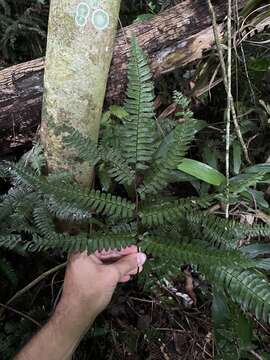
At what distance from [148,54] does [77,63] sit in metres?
0.81

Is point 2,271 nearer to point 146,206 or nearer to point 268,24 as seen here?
point 146,206

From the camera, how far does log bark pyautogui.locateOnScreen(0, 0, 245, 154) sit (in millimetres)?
3156

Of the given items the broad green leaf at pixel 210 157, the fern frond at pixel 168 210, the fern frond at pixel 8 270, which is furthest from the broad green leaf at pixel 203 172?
the fern frond at pixel 8 270

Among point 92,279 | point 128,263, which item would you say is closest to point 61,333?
point 92,279

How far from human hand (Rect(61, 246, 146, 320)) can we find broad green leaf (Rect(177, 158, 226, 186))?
84 cm

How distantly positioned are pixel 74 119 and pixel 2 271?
44.3 inches

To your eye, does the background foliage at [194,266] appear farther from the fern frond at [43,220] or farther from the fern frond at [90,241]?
the fern frond at [90,241]

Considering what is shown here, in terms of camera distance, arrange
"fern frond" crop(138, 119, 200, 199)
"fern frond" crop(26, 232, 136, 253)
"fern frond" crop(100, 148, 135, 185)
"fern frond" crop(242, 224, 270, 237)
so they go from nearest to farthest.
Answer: "fern frond" crop(26, 232, 136, 253) < "fern frond" crop(138, 119, 200, 199) < "fern frond" crop(100, 148, 135, 185) < "fern frond" crop(242, 224, 270, 237)

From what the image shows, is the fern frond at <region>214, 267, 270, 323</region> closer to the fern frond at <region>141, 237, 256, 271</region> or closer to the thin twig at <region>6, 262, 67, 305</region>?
the fern frond at <region>141, 237, 256, 271</region>

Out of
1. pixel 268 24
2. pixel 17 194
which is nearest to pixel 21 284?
pixel 17 194

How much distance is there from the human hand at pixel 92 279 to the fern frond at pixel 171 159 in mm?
376

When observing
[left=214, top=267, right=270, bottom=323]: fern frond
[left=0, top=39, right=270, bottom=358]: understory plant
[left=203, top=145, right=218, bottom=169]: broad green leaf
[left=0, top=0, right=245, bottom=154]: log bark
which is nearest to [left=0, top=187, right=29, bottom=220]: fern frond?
[left=0, top=39, right=270, bottom=358]: understory plant

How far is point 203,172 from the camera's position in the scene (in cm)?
297

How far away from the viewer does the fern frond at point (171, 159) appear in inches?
90.9
